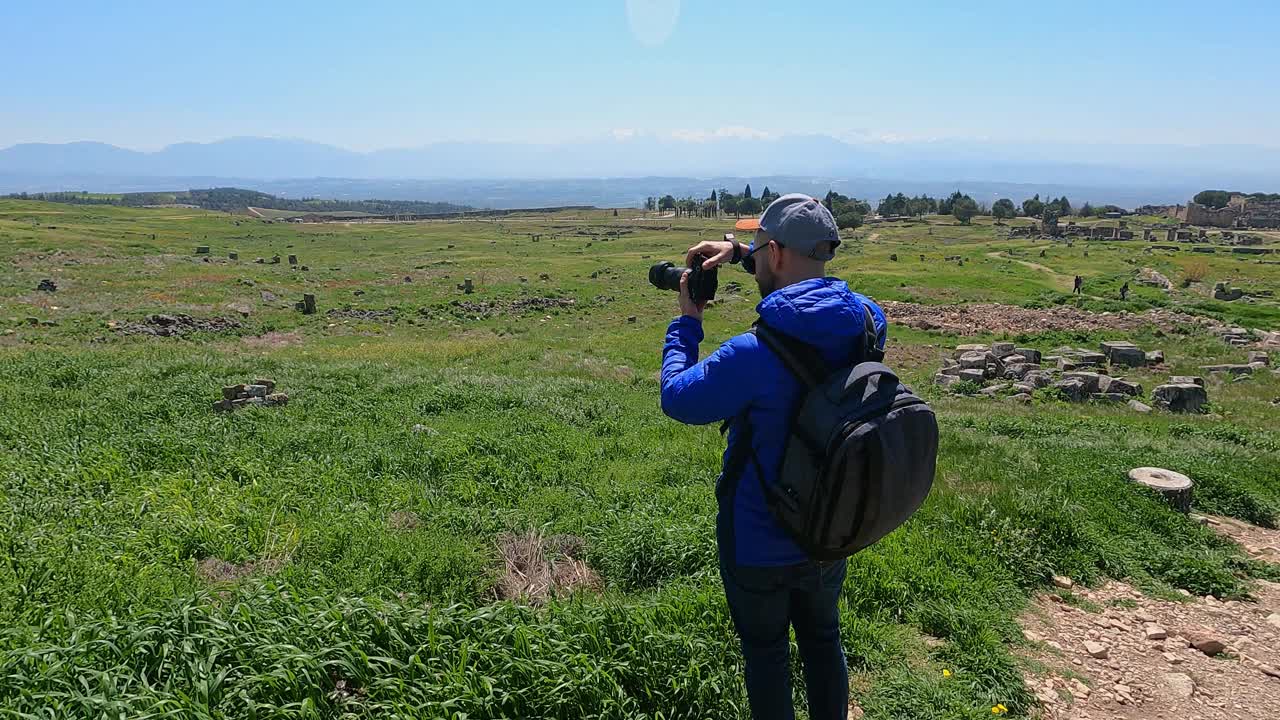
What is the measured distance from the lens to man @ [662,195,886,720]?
113 inches

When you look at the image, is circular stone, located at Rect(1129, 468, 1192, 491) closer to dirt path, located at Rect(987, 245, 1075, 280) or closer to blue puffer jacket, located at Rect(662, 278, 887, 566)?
blue puffer jacket, located at Rect(662, 278, 887, 566)

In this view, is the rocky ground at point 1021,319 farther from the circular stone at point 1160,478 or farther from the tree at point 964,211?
the tree at point 964,211

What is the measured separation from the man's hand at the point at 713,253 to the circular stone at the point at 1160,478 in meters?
6.70

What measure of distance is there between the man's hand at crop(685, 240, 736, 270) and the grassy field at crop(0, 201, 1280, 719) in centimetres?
228

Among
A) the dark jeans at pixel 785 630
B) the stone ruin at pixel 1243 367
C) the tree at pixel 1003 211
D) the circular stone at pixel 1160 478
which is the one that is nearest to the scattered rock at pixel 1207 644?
the circular stone at pixel 1160 478

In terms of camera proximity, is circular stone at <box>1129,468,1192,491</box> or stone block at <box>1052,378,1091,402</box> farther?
stone block at <box>1052,378,1091,402</box>

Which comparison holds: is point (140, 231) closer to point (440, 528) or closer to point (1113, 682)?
point (440, 528)

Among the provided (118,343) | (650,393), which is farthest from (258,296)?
(650,393)

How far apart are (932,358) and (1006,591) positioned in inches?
699

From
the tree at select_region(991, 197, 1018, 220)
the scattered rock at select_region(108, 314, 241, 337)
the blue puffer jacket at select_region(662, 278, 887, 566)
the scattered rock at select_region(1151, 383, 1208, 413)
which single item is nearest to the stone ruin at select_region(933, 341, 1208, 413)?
the scattered rock at select_region(1151, 383, 1208, 413)

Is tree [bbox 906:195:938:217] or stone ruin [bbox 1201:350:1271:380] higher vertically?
tree [bbox 906:195:938:217]

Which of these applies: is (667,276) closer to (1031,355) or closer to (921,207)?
(1031,355)

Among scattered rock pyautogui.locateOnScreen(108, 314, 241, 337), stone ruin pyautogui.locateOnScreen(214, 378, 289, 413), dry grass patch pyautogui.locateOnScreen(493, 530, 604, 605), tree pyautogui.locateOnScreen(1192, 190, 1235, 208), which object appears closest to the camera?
dry grass patch pyautogui.locateOnScreen(493, 530, 604, 605)

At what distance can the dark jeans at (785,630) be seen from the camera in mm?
3041
